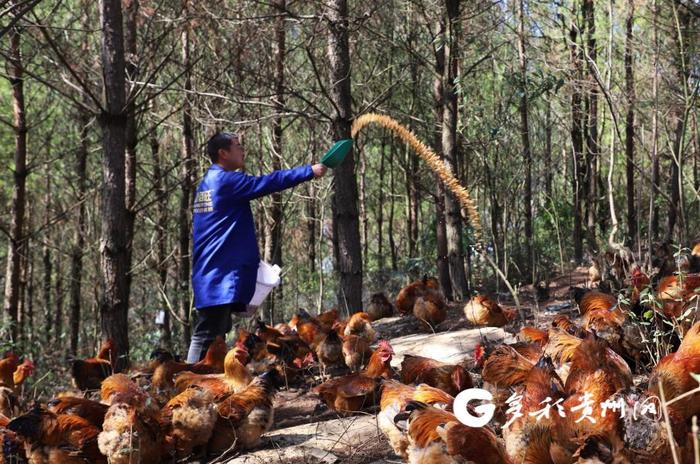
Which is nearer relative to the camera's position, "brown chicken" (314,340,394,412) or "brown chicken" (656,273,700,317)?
"brown chicken" (314,340,394,412)

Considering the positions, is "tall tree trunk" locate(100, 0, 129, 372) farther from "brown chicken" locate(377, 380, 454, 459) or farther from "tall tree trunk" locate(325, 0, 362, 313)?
"brown chicken" locate(377, 380, 454, 459)

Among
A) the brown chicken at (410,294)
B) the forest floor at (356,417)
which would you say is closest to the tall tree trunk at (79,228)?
the brown chicken at (410,294)

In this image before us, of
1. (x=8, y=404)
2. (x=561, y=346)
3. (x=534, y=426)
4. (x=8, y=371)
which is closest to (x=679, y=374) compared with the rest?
(x=534, y=426)

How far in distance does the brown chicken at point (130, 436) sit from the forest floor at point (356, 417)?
495 millimetres

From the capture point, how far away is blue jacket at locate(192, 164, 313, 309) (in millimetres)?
6180

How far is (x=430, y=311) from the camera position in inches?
318

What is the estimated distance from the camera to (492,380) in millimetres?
4379

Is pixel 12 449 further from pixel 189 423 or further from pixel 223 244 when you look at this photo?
pixel 223 244

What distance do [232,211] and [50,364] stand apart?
12.1 m

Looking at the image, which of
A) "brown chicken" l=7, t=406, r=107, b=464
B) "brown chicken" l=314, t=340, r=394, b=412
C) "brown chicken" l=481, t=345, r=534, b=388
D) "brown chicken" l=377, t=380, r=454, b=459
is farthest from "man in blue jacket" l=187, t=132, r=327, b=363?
"brown chicken" l=481, t=345, r=534, b=388

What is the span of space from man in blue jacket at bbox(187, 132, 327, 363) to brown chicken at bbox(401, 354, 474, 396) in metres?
1.93

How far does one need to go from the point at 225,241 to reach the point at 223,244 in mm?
34

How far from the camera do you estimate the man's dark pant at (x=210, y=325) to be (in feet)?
20.7

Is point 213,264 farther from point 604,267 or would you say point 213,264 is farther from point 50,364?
point 50,364
